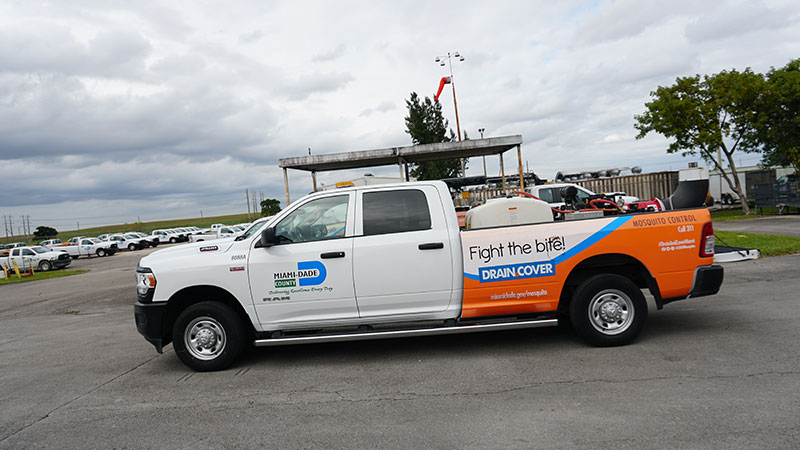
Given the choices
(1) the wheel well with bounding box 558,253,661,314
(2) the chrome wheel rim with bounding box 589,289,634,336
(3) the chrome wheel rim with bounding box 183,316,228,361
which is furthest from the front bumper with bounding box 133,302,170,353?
(2) the chrome wheel rim with bounding box 589,289,634,336

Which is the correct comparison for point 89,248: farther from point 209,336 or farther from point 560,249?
point 560,249

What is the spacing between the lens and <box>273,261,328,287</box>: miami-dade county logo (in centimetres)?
522

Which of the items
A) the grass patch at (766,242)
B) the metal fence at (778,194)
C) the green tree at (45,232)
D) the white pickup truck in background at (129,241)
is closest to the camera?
the grass patch at (766,242)

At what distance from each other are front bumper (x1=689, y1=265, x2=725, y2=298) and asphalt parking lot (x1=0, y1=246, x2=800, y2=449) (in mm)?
596

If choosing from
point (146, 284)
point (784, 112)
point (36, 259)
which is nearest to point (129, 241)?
point (36, 259)

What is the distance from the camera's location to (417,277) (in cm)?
519

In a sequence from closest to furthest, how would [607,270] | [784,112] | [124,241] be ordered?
1. [607,270]
2. [784,112]
3. [124,241]

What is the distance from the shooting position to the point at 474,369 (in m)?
4.91

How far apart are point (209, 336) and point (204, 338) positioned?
0.06 m

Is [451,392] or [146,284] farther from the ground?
[146,284]

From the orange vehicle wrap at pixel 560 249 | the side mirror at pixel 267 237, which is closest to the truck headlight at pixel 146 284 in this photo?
the side mirror at pixel 267 237

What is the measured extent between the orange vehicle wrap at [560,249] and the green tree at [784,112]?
19813mm

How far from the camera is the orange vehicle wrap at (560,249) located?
5.21 metres

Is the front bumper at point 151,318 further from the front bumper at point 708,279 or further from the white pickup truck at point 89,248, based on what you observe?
the white pickup truck at point 89,248
